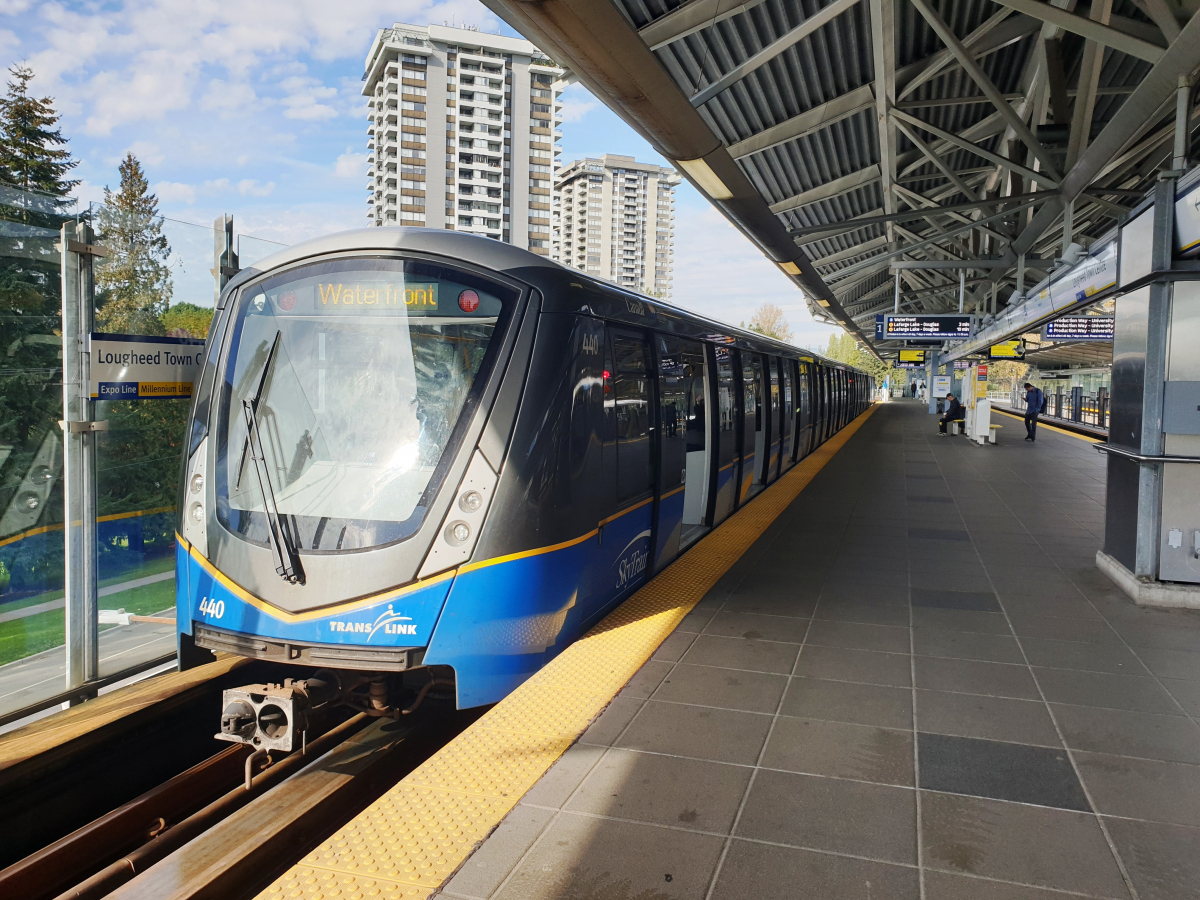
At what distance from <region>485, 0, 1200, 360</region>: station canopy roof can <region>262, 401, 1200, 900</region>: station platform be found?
336 centimetres

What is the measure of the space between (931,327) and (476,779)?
75.4 ft

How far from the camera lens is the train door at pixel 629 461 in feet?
16.2

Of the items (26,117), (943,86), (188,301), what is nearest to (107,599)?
(188,301)

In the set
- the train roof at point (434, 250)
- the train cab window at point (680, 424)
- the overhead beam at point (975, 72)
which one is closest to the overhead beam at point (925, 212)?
the overhead beam at point (975, 72)

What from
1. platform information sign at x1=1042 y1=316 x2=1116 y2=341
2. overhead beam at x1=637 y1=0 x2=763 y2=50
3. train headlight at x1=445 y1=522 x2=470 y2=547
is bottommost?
train headlight at x1=445 y1=522 x2=470 y2=547

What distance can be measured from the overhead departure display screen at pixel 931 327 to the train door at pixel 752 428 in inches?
539

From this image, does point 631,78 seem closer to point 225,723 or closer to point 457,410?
point 457,410

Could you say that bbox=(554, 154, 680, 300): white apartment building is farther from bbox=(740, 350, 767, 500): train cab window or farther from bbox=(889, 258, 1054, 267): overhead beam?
bbox=(740, 350, 767, 500): train cab window

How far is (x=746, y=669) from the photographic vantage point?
428 cm

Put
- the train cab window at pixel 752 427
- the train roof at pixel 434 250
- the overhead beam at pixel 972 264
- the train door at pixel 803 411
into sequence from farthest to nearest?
the overhead beam at pixel 972 264, the train door at pixel 803 411, the train cab window at pixel 752 427, the train roof at pixel 434 250

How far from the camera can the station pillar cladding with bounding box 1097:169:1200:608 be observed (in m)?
5.24

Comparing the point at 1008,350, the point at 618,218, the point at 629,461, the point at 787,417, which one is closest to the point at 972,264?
the point at 1008,350

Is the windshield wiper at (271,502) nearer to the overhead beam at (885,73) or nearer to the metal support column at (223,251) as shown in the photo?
the metal support column at (223,251)

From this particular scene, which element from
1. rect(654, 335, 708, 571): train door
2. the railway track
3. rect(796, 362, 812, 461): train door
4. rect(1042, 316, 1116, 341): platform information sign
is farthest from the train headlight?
rect(1042, 316, 1116, 341): platform information sign
